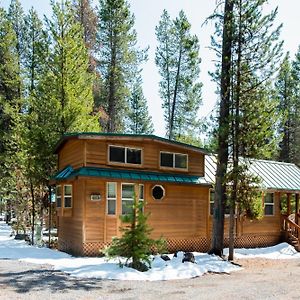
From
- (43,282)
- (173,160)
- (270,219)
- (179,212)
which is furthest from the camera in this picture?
(270,219)

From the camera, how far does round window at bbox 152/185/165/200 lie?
48.2ft

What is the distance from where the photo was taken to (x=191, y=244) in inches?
612

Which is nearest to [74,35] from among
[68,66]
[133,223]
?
[68,66]

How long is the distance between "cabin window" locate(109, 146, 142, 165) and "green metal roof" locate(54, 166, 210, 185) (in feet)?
1.35

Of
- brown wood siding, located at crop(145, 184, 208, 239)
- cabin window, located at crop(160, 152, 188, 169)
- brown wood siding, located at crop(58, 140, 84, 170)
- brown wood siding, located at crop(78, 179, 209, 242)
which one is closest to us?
brown wood siding, located at crop(78, 179, 209, 242)

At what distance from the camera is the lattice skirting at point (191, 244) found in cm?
1338

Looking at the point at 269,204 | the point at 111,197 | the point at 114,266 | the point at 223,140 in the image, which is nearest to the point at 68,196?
the point at 111,197

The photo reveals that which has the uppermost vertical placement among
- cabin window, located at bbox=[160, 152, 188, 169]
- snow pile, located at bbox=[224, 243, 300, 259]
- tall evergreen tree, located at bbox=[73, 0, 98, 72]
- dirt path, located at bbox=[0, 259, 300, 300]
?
tall evergreen tree, located at bbox=[73, 0, 98, 72]

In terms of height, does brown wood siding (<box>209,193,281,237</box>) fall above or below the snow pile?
above

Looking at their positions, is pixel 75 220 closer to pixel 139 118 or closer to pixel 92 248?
pixel 92 248

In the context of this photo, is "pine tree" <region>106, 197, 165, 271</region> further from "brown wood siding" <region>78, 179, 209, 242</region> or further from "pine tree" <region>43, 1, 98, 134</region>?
"pine tree" <region>43, 1, 98, 134</region>

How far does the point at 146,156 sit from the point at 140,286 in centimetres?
630

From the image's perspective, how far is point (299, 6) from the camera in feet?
44.8

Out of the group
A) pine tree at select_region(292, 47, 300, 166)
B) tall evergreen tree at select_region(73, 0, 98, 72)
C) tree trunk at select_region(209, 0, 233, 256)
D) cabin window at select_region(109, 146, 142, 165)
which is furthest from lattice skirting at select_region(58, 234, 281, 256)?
tall evergreen tree at select_region(73, 0, 98, 72)
